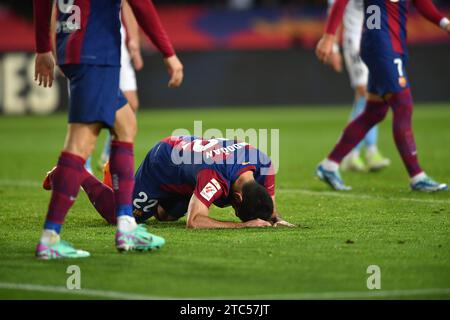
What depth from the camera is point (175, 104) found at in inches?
868

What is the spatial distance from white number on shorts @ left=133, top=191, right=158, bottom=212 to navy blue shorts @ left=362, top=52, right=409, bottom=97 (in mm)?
2575

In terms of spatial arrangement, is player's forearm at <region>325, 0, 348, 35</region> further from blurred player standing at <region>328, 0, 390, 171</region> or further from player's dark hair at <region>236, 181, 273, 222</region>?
blurred player standing at <region>328, 0, 390, 171</region>

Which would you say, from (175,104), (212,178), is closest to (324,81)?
(175,104)

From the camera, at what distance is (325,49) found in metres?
7.30

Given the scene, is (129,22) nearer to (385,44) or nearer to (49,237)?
(385,44)

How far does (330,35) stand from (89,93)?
121 inches

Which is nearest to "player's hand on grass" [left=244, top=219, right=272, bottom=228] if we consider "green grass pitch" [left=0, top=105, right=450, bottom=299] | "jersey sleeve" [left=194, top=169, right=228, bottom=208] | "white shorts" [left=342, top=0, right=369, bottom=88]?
"green grass pitch" [left=0, top=105, right=450, bottom=299]

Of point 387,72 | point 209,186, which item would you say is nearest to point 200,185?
point 209,186

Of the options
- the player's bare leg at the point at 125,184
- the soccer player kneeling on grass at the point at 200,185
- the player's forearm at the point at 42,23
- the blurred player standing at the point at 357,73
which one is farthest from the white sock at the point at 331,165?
the player's forearm at the point at 42,23

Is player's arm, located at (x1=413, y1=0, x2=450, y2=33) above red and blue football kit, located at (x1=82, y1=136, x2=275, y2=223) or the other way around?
above

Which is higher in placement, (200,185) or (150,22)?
(150,22)

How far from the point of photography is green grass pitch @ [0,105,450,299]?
427cm
